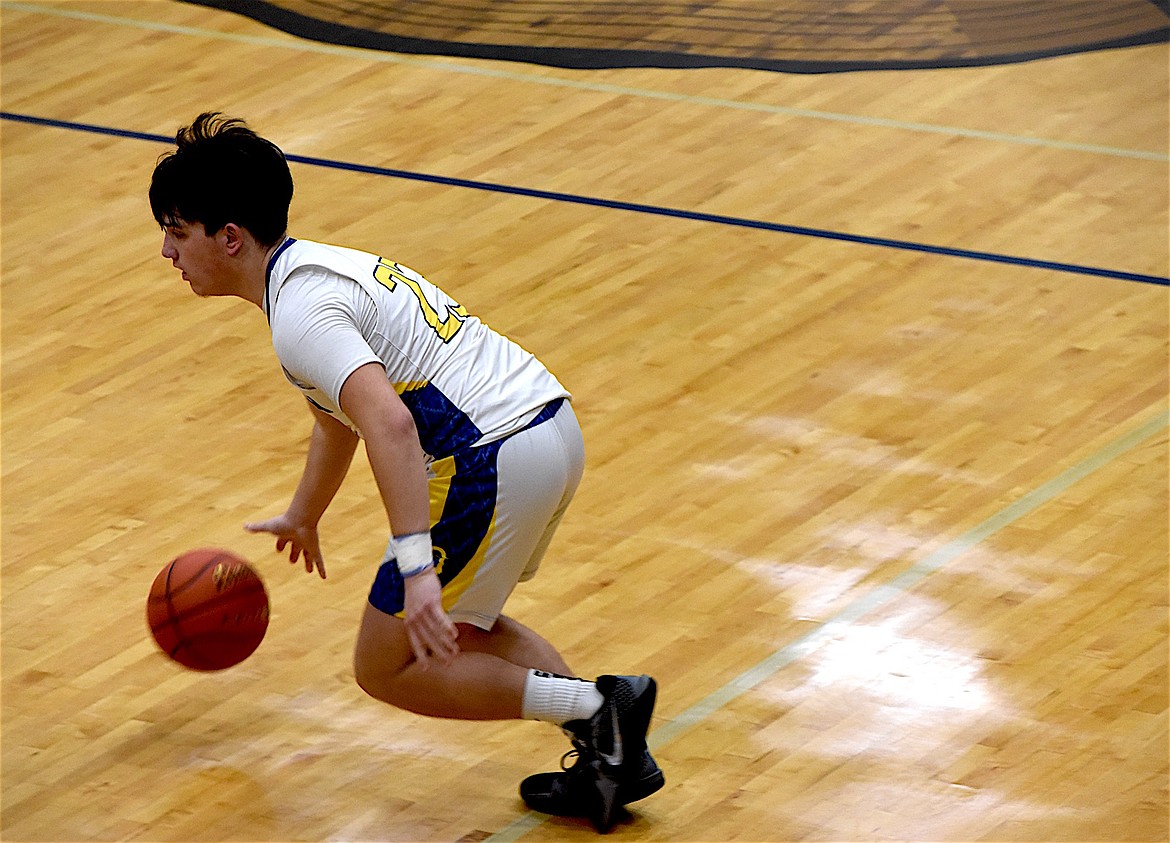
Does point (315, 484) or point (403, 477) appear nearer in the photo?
point (403, 477)

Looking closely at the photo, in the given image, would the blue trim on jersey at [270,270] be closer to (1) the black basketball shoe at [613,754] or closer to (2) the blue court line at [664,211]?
(1) the black basketball shoe at [613,754]

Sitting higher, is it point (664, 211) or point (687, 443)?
point (664, 211)

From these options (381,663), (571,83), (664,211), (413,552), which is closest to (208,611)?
(381,663)

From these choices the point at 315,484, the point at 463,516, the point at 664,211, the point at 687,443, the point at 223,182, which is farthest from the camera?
the point at 664,211

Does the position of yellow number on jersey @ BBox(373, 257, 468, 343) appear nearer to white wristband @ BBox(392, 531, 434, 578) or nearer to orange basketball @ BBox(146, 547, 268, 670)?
white wristband @ BBox(392, 531, 434, 578)

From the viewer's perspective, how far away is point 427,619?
10.0ft

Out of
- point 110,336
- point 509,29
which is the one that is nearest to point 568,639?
point 110,336

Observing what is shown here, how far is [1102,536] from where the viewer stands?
4.57m

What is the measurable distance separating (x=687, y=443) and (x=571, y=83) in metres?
3.36

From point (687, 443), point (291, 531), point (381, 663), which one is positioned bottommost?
point (687, 443)

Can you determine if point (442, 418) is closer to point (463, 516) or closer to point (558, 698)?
point (463, 516)

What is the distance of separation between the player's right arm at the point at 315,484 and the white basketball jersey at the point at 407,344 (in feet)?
0.43

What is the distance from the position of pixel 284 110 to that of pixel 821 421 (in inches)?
137

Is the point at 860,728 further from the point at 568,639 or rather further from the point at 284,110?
the point at 284,110
